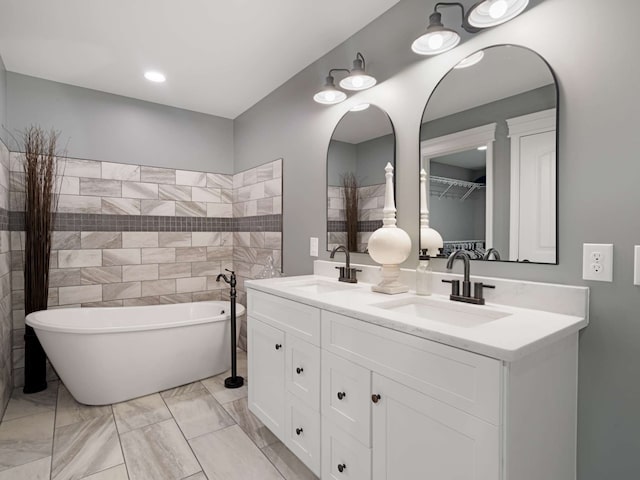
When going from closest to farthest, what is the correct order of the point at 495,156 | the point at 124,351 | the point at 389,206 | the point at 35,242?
the point at 495,156
the point at 389,206
the point at 124,351
the point at 35,242

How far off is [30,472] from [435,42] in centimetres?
300

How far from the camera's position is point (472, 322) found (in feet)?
4.83

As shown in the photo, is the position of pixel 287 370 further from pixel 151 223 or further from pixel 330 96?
pixel 151 223

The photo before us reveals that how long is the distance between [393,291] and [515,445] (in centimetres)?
88

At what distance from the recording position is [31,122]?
286 centimetres

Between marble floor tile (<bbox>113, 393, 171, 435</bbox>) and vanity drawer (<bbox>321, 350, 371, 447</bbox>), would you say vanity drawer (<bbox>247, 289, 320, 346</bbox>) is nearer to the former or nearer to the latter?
vanity drawer (<bbox>321, 350, 371, 447</bbox>)

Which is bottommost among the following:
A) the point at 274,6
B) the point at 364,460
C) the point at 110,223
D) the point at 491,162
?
the point at 364,460

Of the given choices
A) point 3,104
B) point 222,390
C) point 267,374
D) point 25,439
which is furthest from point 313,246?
point 3,104

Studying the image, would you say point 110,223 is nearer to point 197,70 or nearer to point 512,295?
point 197,70

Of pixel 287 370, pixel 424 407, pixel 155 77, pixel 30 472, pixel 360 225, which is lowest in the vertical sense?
pixel 30 472

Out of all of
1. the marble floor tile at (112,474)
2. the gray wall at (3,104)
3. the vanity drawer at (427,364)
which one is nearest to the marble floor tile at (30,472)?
the marble floor tile at (112,474)

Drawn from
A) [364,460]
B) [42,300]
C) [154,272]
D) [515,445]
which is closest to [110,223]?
[154,272]

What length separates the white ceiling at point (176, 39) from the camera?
2.01 m

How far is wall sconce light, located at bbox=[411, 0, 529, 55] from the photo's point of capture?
4.61 ft
